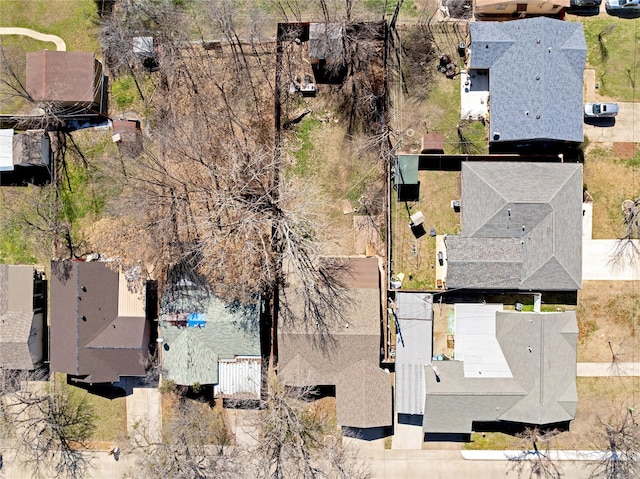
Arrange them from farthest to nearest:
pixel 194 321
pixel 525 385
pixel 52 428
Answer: pixel 52 428 < pixel 194 321 < pixel 525 385

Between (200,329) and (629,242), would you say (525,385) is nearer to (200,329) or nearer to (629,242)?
(629,242)

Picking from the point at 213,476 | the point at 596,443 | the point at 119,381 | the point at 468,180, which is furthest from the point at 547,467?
the point at 119,381

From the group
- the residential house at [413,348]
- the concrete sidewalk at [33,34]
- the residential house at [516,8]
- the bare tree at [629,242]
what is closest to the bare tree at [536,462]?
the residential house at [413,348]

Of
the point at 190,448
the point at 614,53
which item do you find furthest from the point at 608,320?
the point at 190,448

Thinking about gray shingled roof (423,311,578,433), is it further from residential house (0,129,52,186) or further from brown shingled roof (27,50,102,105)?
residential house (0,129,52,186)

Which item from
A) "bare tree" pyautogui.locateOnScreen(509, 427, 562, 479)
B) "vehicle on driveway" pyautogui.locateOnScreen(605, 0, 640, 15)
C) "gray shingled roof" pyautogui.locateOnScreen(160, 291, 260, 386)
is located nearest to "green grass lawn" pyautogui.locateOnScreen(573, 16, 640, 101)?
"vehicle on driveway" pyautogui.locateOnScreen(605, 0, 640, 15)
